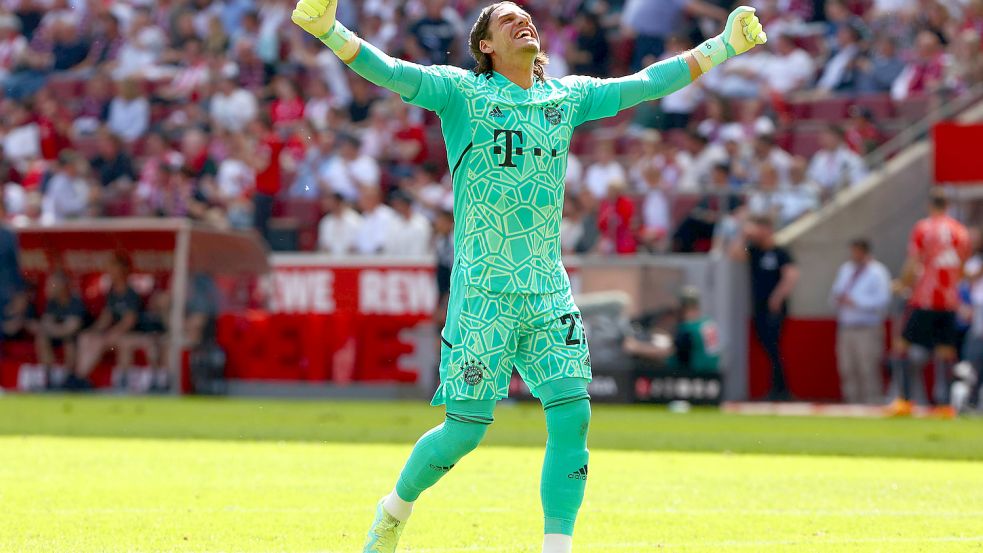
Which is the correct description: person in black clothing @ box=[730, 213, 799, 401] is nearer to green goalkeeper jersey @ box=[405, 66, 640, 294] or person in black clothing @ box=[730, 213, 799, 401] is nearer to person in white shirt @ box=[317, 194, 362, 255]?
person in white shirt @ box=[317, 194, 362, 255]

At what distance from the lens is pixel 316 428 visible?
54.4 ft

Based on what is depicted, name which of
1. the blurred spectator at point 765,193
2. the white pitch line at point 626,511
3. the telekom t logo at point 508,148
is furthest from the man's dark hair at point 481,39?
the blurred spectator at point 765,193

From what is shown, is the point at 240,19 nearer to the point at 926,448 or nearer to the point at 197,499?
the point at 926,448

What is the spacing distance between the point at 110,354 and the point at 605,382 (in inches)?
314

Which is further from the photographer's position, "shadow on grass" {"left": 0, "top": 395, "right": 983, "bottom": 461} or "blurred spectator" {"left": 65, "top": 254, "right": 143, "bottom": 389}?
"blurred spectator" {"left": 65, "top": 254, "right": 143, "bottom": 389}

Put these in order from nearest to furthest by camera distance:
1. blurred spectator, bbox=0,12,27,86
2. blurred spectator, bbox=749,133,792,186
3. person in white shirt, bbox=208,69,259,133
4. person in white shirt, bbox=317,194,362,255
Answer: blurred spectator, bbox=749,133,792,186 < person in white shirt, bbox=317,194,362,255 < person in white shirt, bbox=208,69,259,133 < blurred spectator, bbox=0,12,27,86

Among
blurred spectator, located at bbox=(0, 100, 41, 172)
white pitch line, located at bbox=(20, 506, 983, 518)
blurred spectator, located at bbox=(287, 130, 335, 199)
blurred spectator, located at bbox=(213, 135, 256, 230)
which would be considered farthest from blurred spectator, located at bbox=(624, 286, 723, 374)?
blurred spectator, located at bbox=(0, 100, 41, 172)

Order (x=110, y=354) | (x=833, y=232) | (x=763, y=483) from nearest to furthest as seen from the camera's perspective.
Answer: (x=763, y=483) → (x=833, y=232) → (x=110, y=354)

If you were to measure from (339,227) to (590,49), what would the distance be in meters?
5.45

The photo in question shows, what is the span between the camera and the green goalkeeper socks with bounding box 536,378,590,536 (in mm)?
6750

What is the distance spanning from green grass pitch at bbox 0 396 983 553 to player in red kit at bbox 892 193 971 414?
2196 mm

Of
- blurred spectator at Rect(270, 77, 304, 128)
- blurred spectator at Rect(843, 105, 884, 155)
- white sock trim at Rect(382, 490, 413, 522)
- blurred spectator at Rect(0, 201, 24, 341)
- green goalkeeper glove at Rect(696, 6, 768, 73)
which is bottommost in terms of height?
white sock trim at Rect(382, 490, 413, 522)

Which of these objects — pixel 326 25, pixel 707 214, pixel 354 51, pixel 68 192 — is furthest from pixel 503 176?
pixel 68 192

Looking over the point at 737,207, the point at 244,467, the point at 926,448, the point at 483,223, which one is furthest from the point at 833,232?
the point at 483,223
